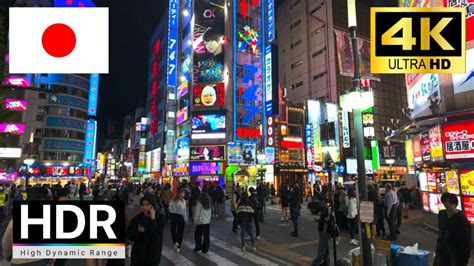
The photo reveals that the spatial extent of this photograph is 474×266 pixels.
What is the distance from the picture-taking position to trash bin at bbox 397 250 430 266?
5.76m

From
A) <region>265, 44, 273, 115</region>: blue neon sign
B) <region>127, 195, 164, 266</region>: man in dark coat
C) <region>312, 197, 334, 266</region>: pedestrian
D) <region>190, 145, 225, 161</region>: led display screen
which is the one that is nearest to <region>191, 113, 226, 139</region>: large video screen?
<region>190, 145, 225, 161</region>: led display screen

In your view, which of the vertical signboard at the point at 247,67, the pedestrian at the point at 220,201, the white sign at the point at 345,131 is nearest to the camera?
the pedestrian at the point at 220,201

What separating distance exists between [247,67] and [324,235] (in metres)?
37.4

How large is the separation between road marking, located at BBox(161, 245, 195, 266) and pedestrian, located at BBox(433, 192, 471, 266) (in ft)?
18.3

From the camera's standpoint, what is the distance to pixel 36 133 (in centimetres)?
5528

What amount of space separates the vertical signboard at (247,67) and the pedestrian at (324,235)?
3283 cm

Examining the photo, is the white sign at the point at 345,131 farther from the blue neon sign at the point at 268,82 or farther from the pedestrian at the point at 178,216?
the pedestrian at the point at 178,216

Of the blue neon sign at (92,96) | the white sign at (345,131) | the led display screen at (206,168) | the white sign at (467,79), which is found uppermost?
the blue neon sign at (92,96)

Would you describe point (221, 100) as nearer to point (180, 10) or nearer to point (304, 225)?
point (180, 10)

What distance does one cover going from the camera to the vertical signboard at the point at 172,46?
48625mm

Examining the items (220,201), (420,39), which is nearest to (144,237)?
(420,39)

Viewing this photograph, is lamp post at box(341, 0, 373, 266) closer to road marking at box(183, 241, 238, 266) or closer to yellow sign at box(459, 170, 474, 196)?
road marking at box(183, 241, 238, 266)

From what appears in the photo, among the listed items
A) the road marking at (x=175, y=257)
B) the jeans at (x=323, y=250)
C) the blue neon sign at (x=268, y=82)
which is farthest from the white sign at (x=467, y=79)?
the blue neon sign at (x=268, y=82)

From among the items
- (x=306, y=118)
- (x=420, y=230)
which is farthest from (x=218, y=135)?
(x=420, y=230)
